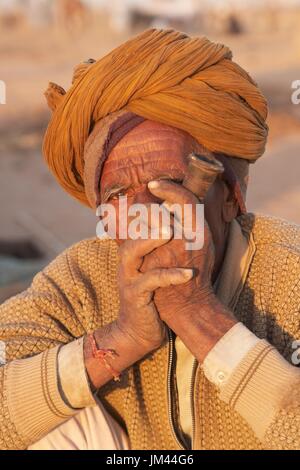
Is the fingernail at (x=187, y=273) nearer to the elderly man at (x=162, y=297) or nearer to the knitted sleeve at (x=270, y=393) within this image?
the elderly man at (x=162, y=297)

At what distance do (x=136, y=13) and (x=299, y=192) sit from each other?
16.8 meters

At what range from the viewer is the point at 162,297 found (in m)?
2.10

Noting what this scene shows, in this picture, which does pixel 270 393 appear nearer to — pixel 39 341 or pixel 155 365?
pixel 155 365

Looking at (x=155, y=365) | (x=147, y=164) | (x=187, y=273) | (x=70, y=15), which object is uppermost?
(x=147, y=164)

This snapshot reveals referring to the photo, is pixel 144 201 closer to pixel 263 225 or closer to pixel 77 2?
pixel 263 225

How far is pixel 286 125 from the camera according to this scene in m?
10.9

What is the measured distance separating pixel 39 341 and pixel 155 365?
346 millimetres

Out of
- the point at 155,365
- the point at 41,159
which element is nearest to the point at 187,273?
the point at 155,365

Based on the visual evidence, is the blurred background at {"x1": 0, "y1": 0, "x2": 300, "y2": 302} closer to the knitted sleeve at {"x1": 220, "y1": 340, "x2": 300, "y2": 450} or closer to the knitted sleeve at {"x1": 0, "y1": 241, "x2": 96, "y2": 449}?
the knitted sleeve at {"x1": 0, "y1": 241, "x2": 96, "y2": 449}

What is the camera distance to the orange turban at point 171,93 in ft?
7.35

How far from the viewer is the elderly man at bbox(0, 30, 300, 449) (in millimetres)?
2025

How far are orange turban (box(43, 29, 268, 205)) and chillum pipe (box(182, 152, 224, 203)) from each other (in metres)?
0.23

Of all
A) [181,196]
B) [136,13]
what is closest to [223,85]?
[181,196]

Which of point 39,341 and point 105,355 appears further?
point 39,341
